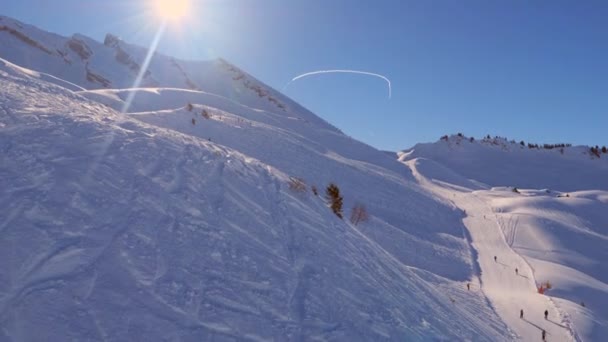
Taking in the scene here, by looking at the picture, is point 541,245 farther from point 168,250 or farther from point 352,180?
point 168,250

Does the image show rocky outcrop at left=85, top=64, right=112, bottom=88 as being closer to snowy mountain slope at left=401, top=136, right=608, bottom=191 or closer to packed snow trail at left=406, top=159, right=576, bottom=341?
snowy mountain slope at left=401, top=136, right=608, bottom=191

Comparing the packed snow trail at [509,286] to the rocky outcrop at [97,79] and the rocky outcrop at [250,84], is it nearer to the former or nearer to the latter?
the rocky outcrop at [97,79]

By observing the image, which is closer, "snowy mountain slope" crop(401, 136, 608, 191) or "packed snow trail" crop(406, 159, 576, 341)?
"packed snow trail" crop(406, 159, 576, 341)

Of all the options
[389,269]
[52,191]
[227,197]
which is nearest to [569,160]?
[389,269]

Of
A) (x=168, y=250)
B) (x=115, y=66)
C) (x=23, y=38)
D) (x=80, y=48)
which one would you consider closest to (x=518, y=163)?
(x=168, y=250)

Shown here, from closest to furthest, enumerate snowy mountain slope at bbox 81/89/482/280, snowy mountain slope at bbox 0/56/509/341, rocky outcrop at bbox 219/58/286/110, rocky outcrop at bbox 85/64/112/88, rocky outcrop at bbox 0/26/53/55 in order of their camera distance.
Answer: snowy mountain slope at bbox 0/56/509/341
snowy mountain slope at bbox 81/89/482/280
rocky outcrop at bbox 0/26/53/55
rocky outcrop at bbox 85/64/112/88
rocky outcrop at bbox 219/58/286/110

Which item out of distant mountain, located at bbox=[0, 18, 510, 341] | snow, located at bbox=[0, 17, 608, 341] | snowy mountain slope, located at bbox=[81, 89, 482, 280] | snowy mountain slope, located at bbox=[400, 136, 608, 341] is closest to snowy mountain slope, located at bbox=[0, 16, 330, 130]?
snowy mountain slope, located at bbox=[81, 89, 482, 280]
